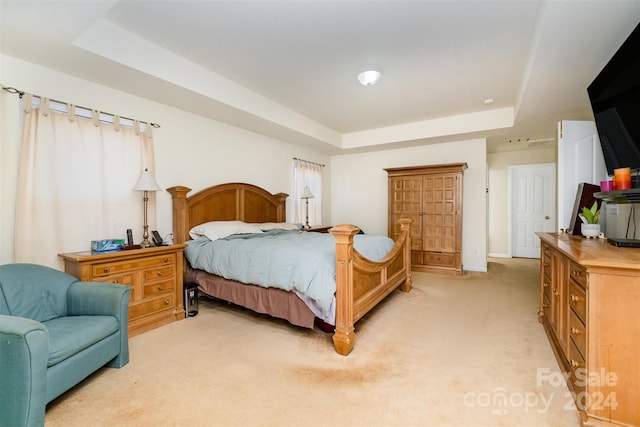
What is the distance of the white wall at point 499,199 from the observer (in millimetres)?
6344

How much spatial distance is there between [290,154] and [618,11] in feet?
13.8

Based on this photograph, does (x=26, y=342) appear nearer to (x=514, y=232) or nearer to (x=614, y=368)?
(x=614, y=368)

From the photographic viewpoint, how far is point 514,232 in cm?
634

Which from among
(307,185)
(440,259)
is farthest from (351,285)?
(307,185)

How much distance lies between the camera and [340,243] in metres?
2.27

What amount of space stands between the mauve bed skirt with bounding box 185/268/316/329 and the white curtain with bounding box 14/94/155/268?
875mm

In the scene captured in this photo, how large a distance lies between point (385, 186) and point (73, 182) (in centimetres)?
485

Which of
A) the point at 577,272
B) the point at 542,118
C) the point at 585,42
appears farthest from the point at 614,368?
the point at 542,118

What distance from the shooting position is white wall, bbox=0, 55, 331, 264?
228 centimetres

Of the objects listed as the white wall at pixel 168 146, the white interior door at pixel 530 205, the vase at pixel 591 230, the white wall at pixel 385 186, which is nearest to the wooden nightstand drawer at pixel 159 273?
the white wall at pixel 168 146

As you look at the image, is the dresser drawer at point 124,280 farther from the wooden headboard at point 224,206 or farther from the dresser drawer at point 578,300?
the dresser drawer at point 578,300

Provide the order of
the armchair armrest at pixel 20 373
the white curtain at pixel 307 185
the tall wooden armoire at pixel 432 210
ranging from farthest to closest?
the white curtain at pixel 307 185 → the tall wooden armoire at pixel 432 210 → the armchair armrest at pixel 20 373

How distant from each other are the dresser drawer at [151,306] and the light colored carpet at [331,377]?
8.2 inches

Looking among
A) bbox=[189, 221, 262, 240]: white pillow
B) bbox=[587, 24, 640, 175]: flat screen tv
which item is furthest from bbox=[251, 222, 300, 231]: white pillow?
bbox=[587, 24, 640, 175]: flat screen tv
